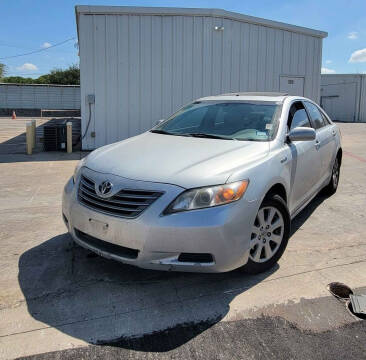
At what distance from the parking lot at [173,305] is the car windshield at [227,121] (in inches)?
50.7

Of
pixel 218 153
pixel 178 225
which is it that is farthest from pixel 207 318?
pixel 218 153

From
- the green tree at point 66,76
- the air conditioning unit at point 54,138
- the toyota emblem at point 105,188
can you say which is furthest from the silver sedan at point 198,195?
the green tree at point 66,76

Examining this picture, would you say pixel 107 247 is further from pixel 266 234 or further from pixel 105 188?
pixel 266 234

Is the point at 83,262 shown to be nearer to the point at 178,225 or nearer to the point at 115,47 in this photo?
the point at 178,225

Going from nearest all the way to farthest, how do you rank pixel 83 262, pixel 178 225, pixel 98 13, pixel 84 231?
pixel 178 225 → pixel 84 231 → pixel 83 262 → pixel 98 13

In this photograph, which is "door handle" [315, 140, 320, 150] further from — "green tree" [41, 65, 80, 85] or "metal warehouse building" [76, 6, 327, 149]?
"green tree" [41, 65, 80, 85]

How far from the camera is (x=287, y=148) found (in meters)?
3.84

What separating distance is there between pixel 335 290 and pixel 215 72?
9.39m

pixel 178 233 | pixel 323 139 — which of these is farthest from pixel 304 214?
pixel 178 233

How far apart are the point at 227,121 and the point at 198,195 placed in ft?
5.50

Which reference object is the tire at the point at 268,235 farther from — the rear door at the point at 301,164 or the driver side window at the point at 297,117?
the driver side window at the point at 297,117

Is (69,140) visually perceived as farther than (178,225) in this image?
Yes

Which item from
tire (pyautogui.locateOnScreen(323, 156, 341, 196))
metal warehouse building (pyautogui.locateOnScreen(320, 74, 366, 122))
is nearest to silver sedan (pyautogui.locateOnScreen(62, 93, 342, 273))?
tire (pyautogui.locateOnScreen(323, 156, 341, 196))

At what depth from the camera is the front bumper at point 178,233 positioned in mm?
2793
